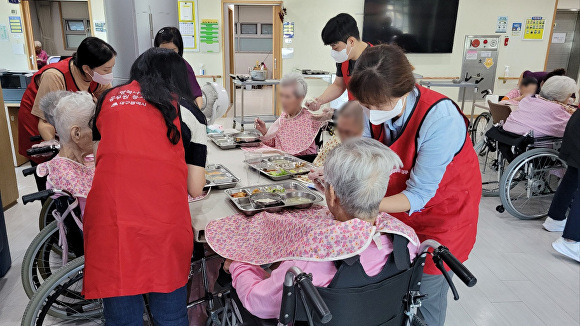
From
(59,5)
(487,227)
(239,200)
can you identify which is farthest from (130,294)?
(59,5)

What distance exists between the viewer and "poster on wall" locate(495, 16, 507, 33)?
6918 mm

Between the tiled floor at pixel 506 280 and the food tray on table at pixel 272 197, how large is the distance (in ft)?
3.77

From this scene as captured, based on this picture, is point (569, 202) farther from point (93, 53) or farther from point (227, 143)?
point (93, 53)

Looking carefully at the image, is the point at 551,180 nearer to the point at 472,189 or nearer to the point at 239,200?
the point at 472,189

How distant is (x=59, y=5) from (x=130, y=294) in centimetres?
1045

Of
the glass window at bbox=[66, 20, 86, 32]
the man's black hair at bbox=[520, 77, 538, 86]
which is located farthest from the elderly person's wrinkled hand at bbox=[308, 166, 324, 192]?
the glass window at bbox=[66, 20, 86, 32]

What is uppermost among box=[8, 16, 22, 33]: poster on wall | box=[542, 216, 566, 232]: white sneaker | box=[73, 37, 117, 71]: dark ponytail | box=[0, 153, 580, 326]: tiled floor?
box=[8, 16, 22, 33]: poster on wall

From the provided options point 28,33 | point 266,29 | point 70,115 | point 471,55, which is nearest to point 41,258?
point 70,115

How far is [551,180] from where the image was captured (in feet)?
13.6

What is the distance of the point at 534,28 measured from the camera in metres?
7.03

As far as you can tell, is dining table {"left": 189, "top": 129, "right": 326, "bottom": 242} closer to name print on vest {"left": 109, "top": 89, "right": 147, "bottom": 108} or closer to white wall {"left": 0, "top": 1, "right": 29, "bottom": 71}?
name print on vest {"left": 109, "top": 89, "right": 147, "bottom": 108}

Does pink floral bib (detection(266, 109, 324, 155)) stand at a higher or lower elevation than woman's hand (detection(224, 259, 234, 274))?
higher

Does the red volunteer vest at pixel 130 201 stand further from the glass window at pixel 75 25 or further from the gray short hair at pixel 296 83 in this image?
the glass window at pixel 75 25

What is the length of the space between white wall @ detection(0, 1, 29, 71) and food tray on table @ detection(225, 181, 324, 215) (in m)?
6.60
